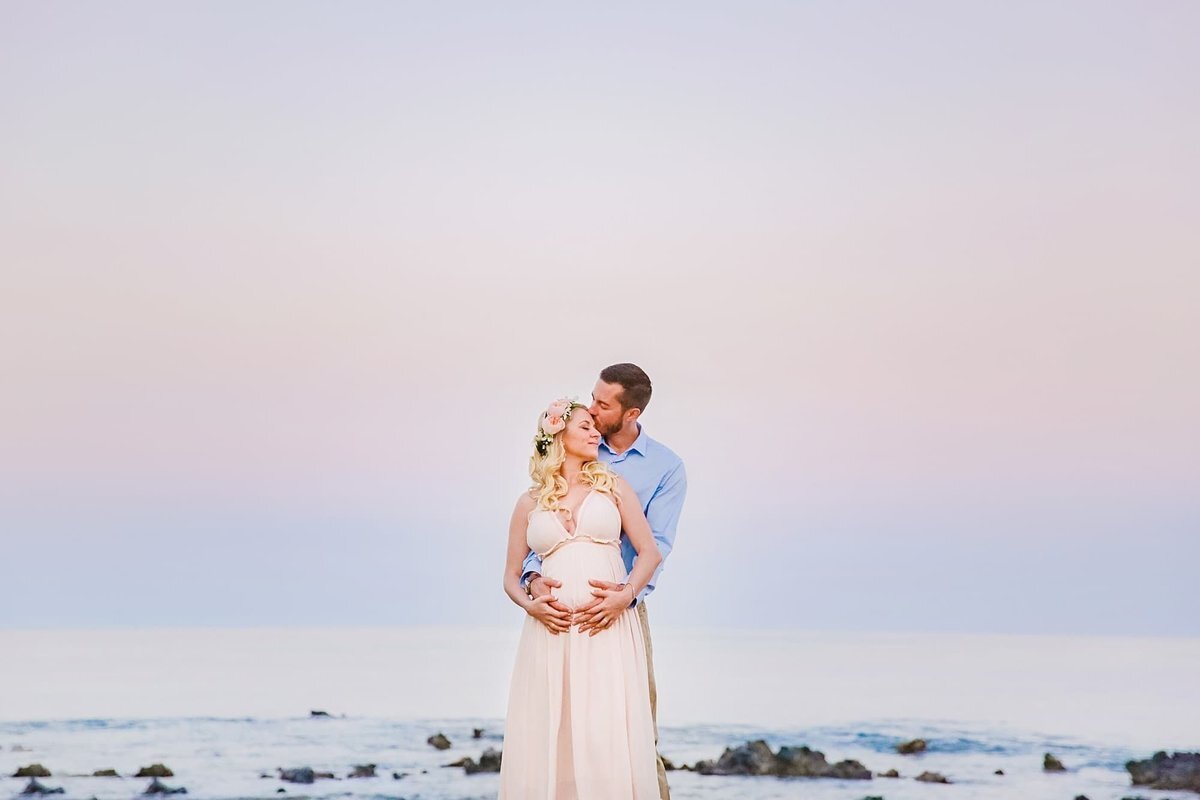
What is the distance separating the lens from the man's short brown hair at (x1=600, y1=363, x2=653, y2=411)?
15.6ft

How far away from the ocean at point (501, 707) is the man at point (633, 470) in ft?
11.5

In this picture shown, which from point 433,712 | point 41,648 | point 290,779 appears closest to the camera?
point 290,779

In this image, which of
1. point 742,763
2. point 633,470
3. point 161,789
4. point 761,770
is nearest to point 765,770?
point 761,770

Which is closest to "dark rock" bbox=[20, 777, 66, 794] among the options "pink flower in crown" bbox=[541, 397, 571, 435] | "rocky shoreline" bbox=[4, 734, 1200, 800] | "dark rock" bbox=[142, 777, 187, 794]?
"rocky shoreline" bbox=[4, 734, 1200, 800]

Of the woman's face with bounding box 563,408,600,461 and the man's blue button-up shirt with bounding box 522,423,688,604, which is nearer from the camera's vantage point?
the woman's face with bounding box 563,408,600,461

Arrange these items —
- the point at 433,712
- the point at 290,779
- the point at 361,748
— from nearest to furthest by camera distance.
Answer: the point at 290,779 → the point at 361,748 → the point at 433,712

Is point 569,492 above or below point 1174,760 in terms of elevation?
above

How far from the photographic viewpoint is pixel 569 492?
476 centimetres

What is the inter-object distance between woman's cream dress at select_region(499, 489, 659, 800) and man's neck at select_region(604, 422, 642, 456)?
0.90 ft

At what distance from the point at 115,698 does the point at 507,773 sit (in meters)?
6.24

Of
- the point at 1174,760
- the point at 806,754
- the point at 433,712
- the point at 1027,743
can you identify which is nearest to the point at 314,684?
the point at 433,712

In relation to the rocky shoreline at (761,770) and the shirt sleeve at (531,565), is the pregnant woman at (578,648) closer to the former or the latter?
the shirt sleeve at (531,565)

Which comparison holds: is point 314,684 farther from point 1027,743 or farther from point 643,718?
point 643,718

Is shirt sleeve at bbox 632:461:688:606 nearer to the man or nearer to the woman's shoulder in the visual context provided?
the man
